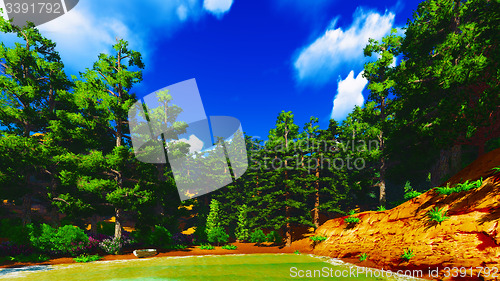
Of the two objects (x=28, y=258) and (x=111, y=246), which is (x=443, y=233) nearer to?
(x=111, y=246)

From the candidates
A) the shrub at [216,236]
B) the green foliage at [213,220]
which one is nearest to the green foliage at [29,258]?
the shrub at [216,236]

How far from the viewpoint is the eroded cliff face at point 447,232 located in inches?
220

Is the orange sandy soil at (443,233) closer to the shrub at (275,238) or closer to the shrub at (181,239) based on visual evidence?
the shrub at (181,239)

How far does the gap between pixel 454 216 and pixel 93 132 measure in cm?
2181

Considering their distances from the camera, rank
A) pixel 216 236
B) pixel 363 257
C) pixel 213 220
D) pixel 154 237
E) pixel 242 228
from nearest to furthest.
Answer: pixel 363 257 < pixel 154 237 < pixel 216 236 < pixel 213 220 < pixel 242 228

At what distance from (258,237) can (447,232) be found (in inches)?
732

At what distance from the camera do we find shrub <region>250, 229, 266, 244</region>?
22.6 metres

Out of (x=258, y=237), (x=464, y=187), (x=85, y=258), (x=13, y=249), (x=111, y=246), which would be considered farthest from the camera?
(x=258, y=237)

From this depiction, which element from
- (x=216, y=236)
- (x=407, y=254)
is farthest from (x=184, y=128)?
(x=407, y=254)

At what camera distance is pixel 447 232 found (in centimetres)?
659

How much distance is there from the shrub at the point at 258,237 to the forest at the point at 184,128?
812 millimetres

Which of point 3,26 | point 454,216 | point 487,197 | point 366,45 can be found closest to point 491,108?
point 487,197

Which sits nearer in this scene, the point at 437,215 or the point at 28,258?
the point at 437,215

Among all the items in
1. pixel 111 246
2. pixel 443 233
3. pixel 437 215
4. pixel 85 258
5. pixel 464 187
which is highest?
pixel 464 187
